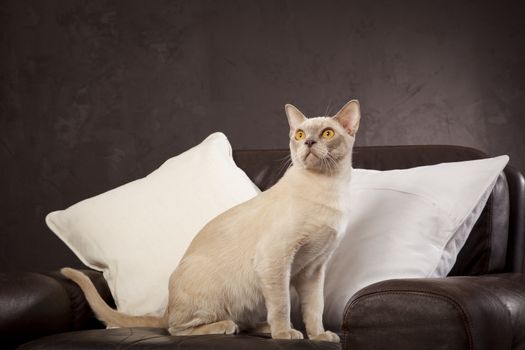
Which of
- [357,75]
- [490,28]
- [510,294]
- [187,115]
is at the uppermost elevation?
[490,28]

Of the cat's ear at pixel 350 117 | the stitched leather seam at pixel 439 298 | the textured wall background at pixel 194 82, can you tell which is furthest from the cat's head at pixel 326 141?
the textured wall background at pixel 194 82

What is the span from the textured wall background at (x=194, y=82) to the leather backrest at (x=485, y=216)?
42.5 inches

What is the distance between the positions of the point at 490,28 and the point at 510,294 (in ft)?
7.38

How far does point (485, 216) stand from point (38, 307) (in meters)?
1.35

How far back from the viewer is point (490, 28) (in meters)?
3.42

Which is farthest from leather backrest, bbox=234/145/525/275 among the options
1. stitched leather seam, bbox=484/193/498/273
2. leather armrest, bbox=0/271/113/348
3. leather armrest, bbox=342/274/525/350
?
leather armrest, bbox=0/271/113/348

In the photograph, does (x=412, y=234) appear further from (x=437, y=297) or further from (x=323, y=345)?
(x=437, y=297)

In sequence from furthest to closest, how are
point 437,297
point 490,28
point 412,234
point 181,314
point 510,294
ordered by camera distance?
point 490,28 < point 412,234 < point 181,314 < point 510,294 < point 437,297

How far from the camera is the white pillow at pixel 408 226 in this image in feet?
6.22

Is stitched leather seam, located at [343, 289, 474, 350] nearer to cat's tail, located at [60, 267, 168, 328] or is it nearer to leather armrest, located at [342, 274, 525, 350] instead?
leather armrest, located at [342, 274, 525, 350]

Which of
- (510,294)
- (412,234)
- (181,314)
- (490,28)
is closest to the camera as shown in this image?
(510,294)

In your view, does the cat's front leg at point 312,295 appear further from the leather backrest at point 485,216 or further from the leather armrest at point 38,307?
the leather armrest at point 38,307

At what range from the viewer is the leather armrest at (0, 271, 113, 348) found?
180cm

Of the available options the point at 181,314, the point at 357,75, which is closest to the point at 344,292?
the point at 181,314
